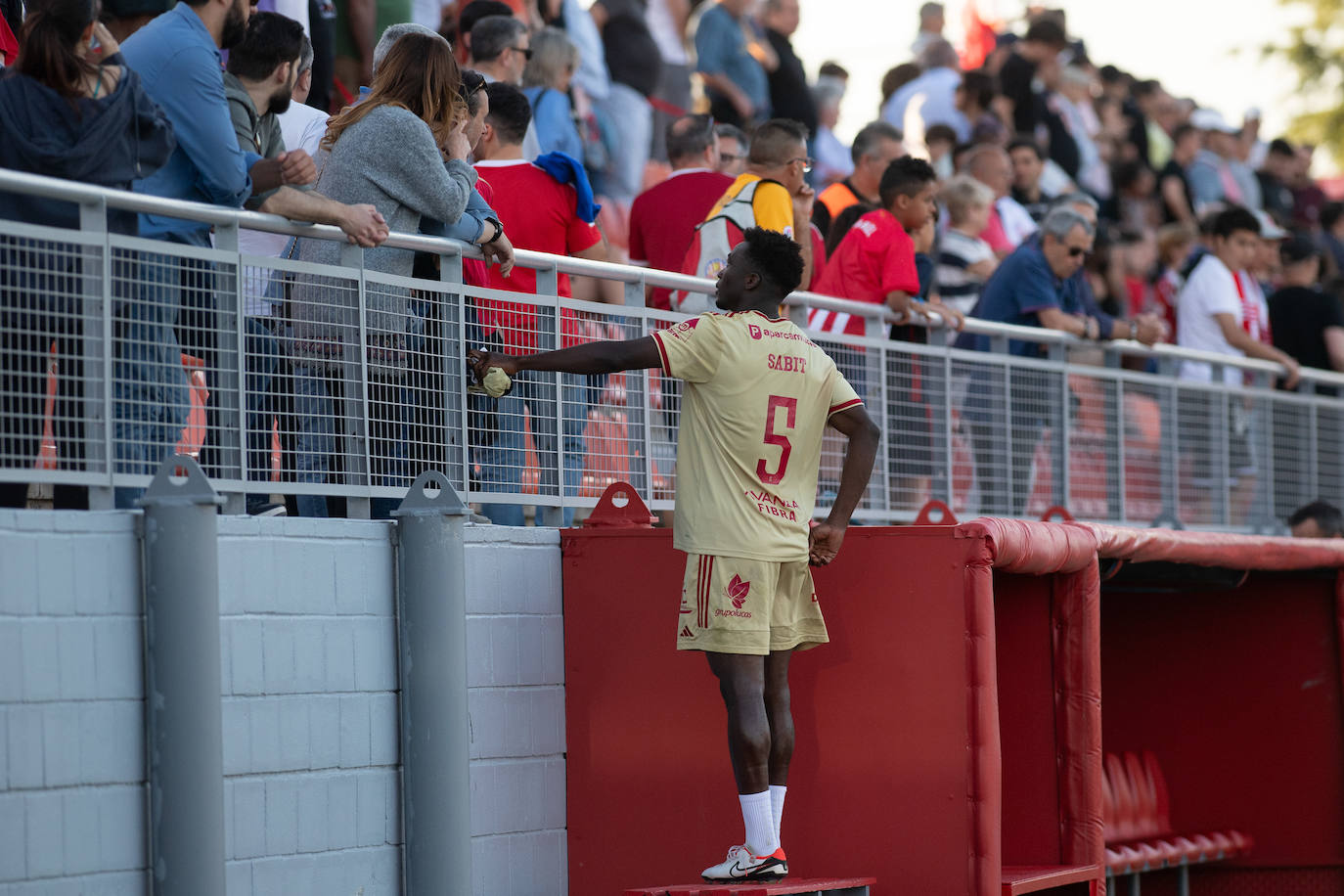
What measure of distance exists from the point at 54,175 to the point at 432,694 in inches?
78.6

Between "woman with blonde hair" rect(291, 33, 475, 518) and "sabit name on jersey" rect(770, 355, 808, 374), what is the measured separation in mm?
1201

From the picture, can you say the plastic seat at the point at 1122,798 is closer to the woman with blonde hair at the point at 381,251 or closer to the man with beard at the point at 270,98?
the woman with blonde hair at the point at 381,251

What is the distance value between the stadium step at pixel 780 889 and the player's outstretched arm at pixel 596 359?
1689 mm

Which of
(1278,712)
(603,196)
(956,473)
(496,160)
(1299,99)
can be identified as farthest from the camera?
(1299,99)

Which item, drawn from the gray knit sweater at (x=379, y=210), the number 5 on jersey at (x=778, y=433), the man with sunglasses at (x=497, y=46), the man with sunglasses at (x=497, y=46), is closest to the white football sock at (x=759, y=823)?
the number 5 on jersey at (x=778, y=433)

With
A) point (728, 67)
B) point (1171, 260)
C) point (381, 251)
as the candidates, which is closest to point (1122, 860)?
point (381, 251)

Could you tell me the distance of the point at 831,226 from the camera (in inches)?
407

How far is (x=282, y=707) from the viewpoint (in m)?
6.01

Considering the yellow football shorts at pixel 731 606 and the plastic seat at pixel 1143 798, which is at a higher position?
the yellow football shorts at pixel 731 606

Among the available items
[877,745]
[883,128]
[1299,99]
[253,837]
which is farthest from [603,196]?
[1299,99]

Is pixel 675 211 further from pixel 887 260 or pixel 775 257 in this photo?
pixel 775 257

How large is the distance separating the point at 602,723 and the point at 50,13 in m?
3.07

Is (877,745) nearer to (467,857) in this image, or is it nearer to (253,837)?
(467,857)

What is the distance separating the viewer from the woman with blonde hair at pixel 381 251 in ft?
20.9
